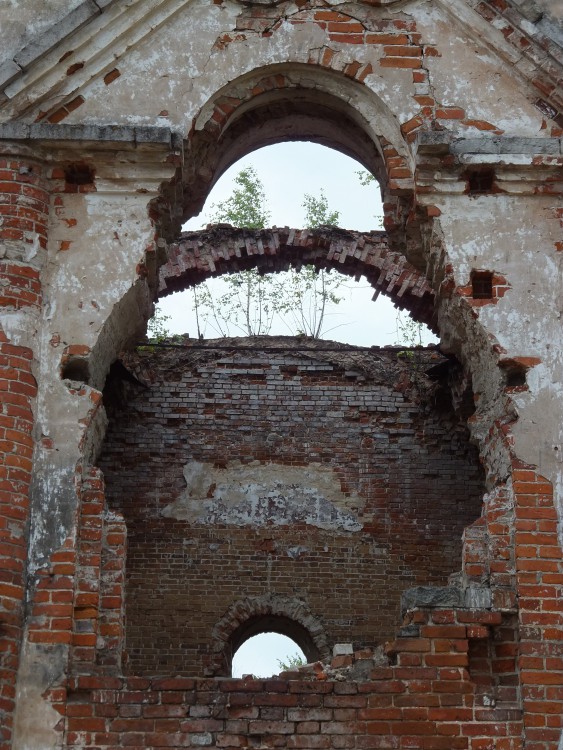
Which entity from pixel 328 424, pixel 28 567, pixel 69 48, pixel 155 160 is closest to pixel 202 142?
pixel 155 160

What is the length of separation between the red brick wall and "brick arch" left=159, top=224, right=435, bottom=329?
3.11 ft

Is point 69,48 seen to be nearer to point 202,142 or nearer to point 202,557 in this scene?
point 202,142

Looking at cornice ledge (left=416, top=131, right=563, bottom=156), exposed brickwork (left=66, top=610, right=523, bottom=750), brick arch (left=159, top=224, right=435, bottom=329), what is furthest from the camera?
brick arch (left=159, top=224, right=435, bottom=329)

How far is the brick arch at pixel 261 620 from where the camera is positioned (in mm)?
10992

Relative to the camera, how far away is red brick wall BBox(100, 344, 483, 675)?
11.2 m

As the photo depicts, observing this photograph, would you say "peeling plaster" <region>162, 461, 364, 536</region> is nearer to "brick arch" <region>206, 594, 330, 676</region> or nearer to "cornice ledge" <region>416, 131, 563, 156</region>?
"brick arch" <region>206, 594, 330, 676</region>

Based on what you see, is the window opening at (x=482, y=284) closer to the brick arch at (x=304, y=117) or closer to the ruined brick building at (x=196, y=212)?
the ruined brick building at (x=196, y=212)

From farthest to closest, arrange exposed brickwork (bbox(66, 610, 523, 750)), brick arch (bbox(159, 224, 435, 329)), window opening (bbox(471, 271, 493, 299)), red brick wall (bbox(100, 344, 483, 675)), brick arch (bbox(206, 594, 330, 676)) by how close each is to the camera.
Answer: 1. brick arch (bbox(159, 224, 435, 329))
2. red brick wall (bbox(100, 344, 483, 675))
3. brick arch (bbox(206, 594, 330, 676))
4. window opening (bbox(471, 271, 493, 299))
5. exposed brickwork (bbox(66, 610, 523, 750))

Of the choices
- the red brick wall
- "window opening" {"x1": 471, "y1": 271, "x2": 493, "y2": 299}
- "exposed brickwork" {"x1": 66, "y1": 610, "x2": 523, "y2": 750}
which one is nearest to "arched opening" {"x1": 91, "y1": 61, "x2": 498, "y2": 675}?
the red brick wall

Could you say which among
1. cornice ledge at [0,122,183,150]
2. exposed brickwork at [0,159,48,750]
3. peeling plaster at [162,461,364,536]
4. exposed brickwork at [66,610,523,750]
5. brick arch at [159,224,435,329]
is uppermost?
brick arch at [159,224,435,329]

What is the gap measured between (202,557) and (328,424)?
6.63ft

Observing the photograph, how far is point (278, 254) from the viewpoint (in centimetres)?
1203

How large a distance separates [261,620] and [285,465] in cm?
167

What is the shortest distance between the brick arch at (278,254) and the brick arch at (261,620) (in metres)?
3.41
